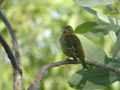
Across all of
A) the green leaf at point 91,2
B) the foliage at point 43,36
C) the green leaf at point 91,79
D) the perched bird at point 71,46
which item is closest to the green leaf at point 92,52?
the green leaf at point 91,79

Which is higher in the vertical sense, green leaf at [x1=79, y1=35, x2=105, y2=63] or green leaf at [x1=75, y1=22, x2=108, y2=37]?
green leaf at [x1=75, y1=22, x2=108, y2=37]

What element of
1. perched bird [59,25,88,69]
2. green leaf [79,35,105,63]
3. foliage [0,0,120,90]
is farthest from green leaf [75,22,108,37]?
foliage [0,0,120,90]

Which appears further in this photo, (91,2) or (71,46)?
(71,46)

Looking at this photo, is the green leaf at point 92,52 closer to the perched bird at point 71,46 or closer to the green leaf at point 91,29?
the green leaf at point 91,29

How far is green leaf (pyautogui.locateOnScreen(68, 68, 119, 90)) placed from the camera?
151 centimetres

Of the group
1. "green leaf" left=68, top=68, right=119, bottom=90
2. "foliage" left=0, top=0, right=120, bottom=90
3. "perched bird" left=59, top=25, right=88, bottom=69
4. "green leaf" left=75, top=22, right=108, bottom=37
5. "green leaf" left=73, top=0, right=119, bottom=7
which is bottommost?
"foliage" left=0, top=0, right=120, bottom=90

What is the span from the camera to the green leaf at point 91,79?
1510mm

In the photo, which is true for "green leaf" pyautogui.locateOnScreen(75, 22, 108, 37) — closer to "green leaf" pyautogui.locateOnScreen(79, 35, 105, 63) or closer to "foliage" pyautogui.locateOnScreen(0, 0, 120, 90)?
"green leaf" pyautogui.locateOnScreen(79, 35, 105, 63)

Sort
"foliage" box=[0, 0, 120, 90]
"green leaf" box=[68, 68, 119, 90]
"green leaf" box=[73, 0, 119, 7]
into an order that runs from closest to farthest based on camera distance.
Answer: "green leaf" box=[73, 0, 119, 7] → "green leaf" box=[68, 68, 119, 90] → "foliage" box=[0, 0, 120, 90]

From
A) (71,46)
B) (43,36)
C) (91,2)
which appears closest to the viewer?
(91,2)

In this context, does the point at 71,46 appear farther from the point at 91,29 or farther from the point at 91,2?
the point at 91,2

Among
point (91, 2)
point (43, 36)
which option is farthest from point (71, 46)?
point (43, 36)

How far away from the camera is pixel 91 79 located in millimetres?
1525

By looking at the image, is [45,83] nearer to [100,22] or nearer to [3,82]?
[3,82]
